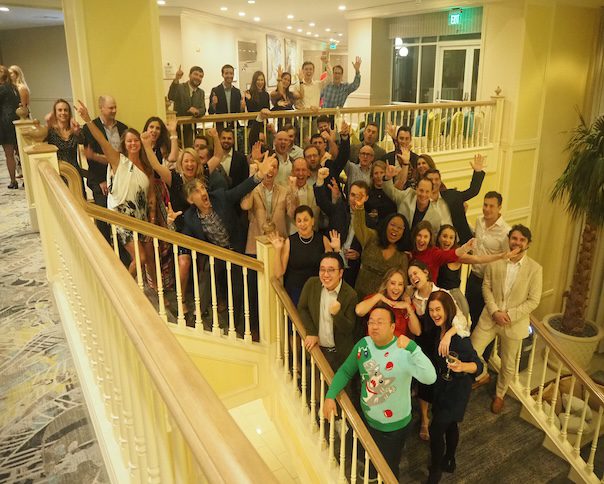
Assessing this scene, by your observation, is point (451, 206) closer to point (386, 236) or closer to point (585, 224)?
point (386, 236)

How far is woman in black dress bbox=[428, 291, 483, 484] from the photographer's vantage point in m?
3.11

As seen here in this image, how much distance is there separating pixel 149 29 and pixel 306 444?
388cm

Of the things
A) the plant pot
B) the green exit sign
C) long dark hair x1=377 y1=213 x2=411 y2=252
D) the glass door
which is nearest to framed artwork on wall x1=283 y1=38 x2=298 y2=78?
the glass door

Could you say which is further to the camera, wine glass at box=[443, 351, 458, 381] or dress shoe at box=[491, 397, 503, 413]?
dress shoe at box=[491, 397, 503, 413]

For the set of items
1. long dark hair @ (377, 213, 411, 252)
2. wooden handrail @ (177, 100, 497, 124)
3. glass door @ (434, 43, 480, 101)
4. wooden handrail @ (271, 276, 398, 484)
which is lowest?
wooden handrail @ (271, 276, 398, 484)

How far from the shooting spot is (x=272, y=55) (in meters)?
13.6

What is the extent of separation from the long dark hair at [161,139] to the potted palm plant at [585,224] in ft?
17.4

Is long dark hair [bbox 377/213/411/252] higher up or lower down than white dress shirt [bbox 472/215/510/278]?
higher up

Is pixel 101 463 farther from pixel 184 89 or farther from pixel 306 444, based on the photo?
pixel 184 89

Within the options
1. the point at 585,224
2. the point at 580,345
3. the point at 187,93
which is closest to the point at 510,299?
the point at 187,93

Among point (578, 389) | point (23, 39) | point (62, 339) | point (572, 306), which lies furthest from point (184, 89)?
point (23, 39)

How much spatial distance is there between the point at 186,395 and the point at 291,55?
51.3ft

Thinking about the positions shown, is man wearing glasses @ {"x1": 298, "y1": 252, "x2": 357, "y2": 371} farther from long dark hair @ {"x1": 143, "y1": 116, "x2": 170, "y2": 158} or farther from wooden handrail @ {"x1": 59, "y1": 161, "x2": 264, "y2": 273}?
long dark hair @ {"x1": 143, "y1": 116, "x2": 170, "y2": 158}

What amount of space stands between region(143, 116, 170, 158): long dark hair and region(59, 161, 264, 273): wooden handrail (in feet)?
3.24
